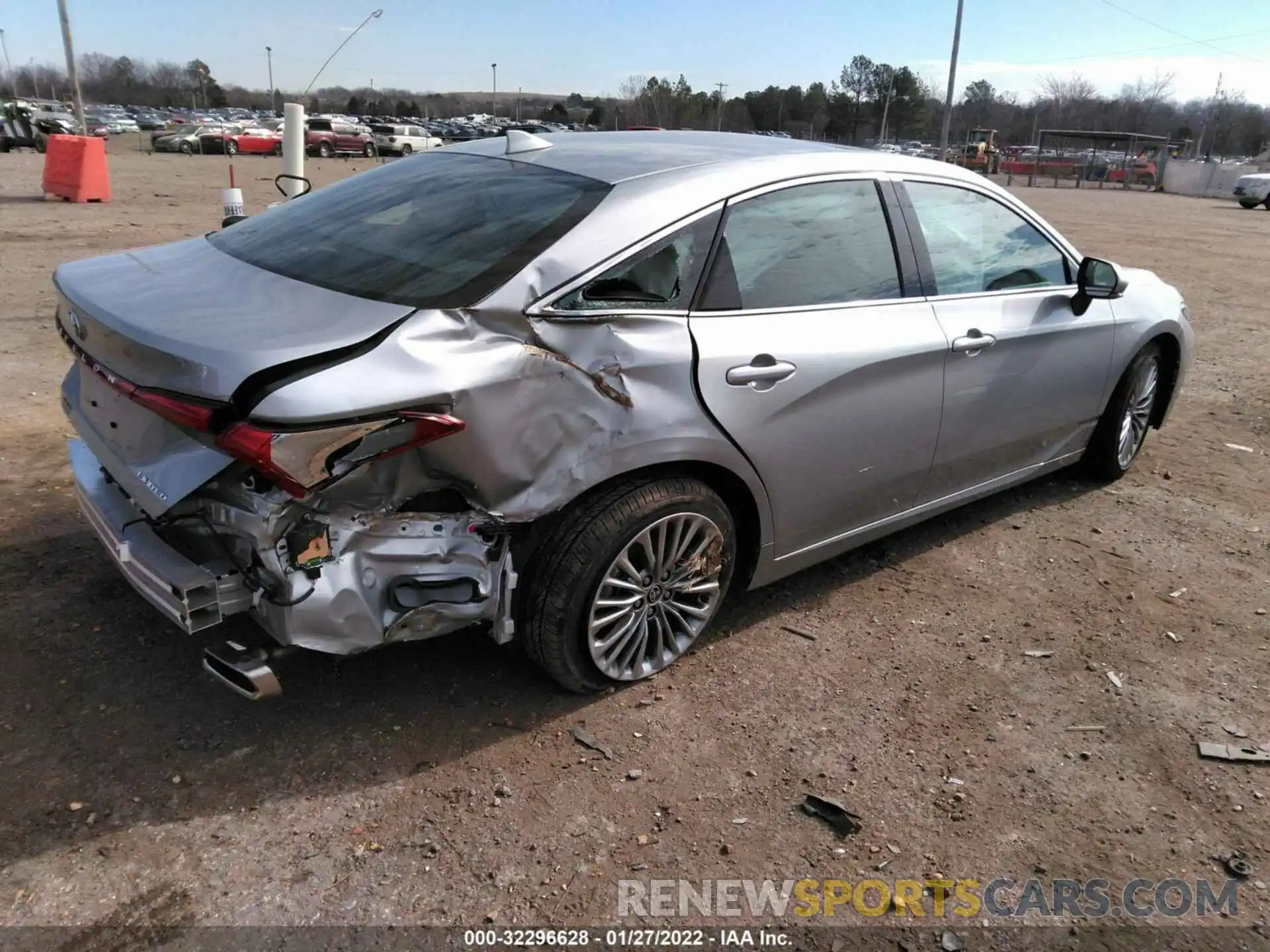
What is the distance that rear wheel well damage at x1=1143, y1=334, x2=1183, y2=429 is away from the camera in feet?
16.7

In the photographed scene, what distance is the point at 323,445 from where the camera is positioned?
7.38 feet

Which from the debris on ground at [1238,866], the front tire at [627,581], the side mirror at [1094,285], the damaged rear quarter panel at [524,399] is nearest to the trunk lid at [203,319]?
the damaged rear quarter panel at [524,399]

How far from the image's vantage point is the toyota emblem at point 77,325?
2.79 m

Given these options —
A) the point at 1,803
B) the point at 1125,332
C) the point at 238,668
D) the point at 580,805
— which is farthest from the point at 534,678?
the point at 1125,332

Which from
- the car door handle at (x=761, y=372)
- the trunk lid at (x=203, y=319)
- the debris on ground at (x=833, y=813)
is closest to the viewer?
the trunk lid at (x=203, y=319)

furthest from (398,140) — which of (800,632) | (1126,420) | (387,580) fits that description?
(387,580)

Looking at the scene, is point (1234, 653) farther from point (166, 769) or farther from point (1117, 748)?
point (166, 769)

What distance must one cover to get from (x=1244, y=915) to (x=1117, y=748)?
0.67 meters

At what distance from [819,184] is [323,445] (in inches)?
82.4

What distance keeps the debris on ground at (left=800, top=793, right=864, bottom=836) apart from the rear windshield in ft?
5.75

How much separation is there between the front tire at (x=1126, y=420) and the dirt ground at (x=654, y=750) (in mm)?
701

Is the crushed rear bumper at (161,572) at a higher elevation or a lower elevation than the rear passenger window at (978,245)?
lower

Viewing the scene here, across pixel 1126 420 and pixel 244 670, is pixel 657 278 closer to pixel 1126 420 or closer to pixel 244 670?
pixel 244 670

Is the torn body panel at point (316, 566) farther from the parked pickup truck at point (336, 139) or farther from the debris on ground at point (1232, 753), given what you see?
the parked pickup truck at point (336, 139)
